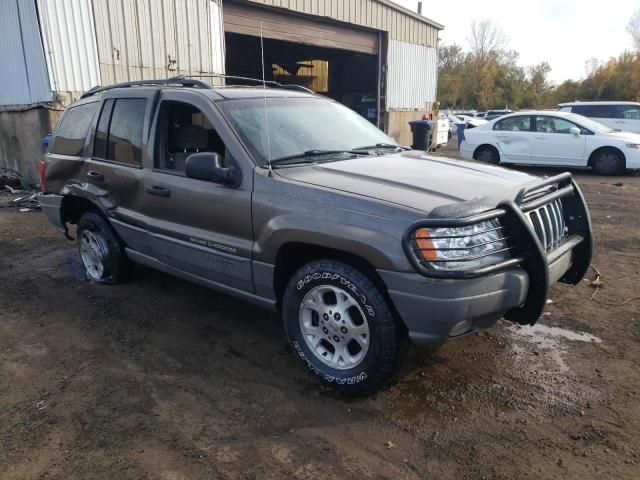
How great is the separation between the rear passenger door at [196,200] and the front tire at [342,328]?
491 millimetres

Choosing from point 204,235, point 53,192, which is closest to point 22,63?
point 53,192

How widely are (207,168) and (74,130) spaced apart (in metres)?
2.58

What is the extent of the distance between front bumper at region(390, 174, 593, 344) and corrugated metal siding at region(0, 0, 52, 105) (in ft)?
30.2

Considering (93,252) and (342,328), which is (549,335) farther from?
(93,252)

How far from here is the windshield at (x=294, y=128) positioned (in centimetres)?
366

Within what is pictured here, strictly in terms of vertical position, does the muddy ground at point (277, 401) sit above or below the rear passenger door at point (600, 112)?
below

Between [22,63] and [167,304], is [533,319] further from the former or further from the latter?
[22,63]

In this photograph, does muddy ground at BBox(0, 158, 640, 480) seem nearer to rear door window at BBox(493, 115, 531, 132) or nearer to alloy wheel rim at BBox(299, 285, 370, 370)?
alloy wheel rim at BBox(299, 285, 370, 370)

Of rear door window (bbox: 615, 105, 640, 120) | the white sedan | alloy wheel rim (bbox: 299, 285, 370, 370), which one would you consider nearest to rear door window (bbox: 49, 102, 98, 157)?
alloy wheel rim (bbox: 299, 285, 370, 370)

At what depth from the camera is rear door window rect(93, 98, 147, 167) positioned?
4375 mm

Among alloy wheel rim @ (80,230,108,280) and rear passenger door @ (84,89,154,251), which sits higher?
rear passenger door @ (84,89,154,251)

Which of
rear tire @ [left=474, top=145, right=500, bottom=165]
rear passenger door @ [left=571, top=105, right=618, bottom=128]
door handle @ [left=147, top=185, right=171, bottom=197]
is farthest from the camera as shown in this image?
rear passenger door @ [left=571, top=105, right=618, bottom=128]

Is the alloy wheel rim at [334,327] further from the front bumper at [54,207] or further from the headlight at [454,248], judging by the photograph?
the front bumper at [54,207]

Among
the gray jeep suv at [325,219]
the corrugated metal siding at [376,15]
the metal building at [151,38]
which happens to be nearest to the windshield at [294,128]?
the gray jeep suv at [325,219]
